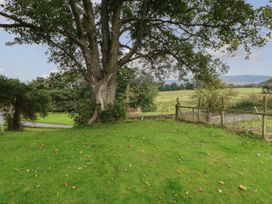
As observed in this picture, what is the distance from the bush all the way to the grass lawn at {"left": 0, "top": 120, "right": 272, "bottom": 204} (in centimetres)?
408

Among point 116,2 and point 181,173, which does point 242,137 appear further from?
point 116,2

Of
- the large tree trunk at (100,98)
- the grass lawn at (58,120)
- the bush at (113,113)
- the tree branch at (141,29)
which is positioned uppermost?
the tree branch at (141,29)

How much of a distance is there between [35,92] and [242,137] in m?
17.8

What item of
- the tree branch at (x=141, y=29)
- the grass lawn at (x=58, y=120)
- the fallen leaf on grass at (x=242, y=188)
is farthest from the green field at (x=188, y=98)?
the fallen leaf on grass at (x=242, y=188)

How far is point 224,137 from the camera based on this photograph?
14898 millimetres

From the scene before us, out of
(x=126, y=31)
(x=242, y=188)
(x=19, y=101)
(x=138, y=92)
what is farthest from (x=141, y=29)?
(x=138, y=92)

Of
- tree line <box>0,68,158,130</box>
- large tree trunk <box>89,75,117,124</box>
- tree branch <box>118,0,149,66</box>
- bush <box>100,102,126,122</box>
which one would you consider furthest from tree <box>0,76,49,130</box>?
tree branch <box>118,0,149,66</box>

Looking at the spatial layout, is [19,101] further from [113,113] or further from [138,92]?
[138,92]

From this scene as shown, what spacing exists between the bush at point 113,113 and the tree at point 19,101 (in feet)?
34.0

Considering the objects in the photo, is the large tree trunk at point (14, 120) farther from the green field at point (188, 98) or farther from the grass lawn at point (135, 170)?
the green field at point (188, 98)

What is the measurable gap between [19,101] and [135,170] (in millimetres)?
19967

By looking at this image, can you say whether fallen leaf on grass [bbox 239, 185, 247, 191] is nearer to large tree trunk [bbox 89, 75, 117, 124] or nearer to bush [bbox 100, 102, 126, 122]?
bush [bbox 100, 102, 126, 122]

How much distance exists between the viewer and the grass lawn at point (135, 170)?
8391 millimetres

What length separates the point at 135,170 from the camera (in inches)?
380
